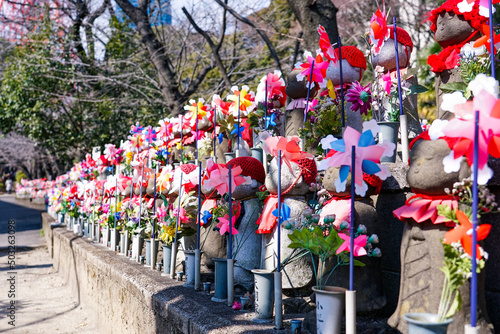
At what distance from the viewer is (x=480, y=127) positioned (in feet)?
4.42

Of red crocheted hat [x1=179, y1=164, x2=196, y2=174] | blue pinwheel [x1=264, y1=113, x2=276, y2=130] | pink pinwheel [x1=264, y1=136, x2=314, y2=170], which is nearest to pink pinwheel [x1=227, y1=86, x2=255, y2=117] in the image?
blue pinwheel [x1=264, y1=113, x2=276, y2=130]

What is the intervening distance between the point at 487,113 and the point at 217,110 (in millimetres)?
3184

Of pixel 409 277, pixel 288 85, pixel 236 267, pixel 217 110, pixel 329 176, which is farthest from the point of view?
pixel 217 110

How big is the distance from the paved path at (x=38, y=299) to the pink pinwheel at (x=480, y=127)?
3996 mm

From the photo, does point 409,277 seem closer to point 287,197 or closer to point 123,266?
point 287,197

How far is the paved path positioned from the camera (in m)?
4.72

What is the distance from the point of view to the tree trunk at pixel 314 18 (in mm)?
4906

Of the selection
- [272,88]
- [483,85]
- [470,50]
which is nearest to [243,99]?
[272,88]

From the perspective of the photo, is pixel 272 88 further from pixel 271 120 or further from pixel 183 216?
pixel 183 216

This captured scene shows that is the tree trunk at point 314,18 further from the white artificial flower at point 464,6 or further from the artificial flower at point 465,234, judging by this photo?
the artificial flower at point 465,234

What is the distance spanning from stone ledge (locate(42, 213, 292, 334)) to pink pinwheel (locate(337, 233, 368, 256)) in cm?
43

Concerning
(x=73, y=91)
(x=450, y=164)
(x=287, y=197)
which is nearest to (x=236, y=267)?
(x=287, y=197)

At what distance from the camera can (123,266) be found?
12.8ft

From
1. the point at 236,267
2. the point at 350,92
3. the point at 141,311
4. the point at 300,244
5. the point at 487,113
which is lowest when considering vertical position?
the point at 141,311
